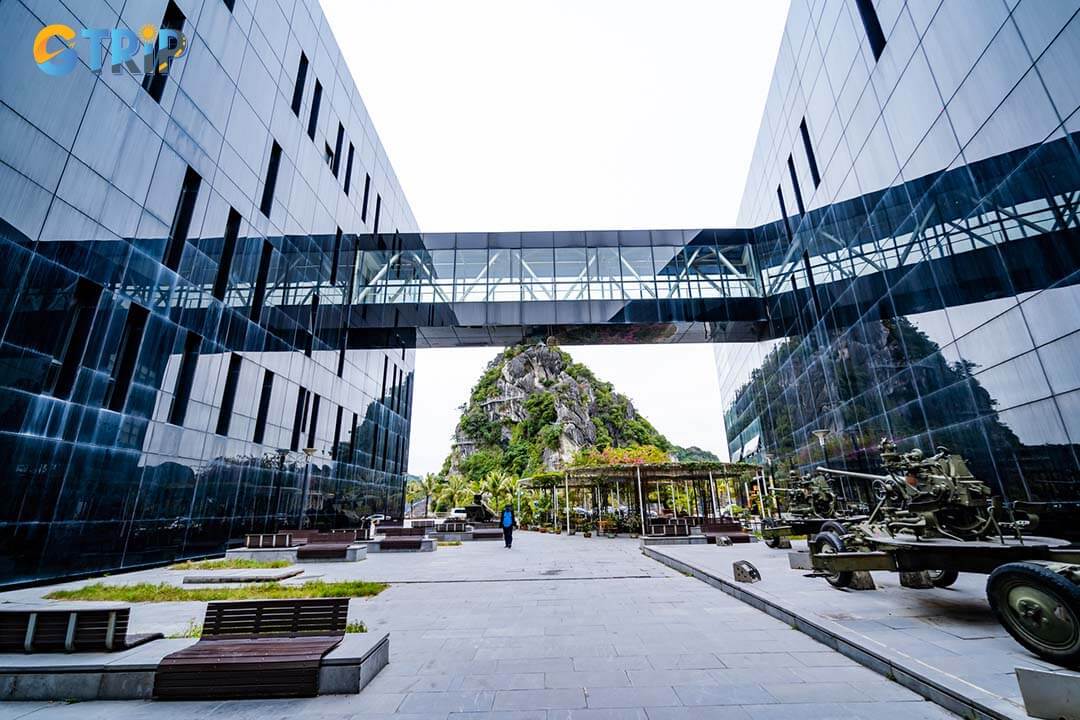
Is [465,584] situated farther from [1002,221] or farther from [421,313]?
[421,313]

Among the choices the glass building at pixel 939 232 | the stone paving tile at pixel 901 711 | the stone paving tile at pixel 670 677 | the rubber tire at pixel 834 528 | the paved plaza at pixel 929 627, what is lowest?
the stone paving tile at pixel 901 711

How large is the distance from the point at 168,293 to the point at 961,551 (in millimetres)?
19024

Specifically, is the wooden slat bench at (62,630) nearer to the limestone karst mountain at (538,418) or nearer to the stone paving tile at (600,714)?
the stone paving tile at (600,714)

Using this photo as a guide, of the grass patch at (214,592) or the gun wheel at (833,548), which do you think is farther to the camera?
the grass patch at (214,592)

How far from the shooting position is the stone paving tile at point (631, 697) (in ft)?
13.4

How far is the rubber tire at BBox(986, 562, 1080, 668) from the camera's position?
13.2 feet

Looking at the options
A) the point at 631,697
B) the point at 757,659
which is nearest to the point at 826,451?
the point at 757,659

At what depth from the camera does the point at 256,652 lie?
451 cm

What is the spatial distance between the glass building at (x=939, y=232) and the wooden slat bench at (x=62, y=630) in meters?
14.4

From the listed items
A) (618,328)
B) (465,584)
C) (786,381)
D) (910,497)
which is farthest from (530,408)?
(910,497)

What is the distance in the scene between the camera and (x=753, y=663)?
16.5ft

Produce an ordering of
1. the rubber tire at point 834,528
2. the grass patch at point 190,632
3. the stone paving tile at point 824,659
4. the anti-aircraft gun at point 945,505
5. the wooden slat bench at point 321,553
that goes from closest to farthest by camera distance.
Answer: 1. the stone paving tile at point 824,659
2. the grass patch at point 190,632
3. the anti-aircraft gun at point 945,505
4. the rubber tire at point 834,528
5. the wooden slat bench at point 321,553

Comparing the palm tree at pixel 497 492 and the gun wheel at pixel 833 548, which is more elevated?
the palm tree at pixel 497 492

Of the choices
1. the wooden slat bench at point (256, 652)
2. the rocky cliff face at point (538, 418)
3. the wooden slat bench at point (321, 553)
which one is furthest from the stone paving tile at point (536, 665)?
the rocky cliff face at point (538, 418)
